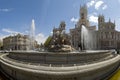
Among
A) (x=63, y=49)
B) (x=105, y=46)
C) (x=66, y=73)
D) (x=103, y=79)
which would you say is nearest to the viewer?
(x=66, y=73)

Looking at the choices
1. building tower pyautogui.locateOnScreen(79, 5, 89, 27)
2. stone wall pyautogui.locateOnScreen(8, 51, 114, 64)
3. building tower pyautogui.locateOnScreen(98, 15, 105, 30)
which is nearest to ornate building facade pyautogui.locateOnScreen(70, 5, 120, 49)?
building tower pyautogui.locateOnScreen(98, 15, 105, 30)

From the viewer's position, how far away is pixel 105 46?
6631 cm

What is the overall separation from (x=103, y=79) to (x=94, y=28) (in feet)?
217

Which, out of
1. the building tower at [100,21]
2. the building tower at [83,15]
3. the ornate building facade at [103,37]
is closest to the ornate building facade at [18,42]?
the ornate building facade at [103,37]

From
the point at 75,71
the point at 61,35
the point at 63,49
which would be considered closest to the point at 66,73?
the point at 75,71

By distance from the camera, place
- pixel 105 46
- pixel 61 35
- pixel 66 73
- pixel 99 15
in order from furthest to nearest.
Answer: pixel 99 15 < pixel 105 46 < pixel 61 35 < pixel 66 73

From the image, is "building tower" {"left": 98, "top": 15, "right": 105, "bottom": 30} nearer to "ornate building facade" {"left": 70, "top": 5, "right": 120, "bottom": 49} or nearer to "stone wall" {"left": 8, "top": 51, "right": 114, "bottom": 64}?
"ornate building facade" {"left": 70, "top": 5, "right": 120, "bottom": 49}

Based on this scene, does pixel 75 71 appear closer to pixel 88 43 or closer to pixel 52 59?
pixel 52 59

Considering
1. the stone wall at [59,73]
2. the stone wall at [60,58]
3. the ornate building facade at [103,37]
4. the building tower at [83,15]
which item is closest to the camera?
the stone wall at [59,73]

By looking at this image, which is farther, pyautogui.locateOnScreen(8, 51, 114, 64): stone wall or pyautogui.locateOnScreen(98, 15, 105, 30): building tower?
pyautogui.locateOnScreen(98, 15, 105, 30): building tower

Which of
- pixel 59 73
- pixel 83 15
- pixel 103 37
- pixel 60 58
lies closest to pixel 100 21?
pixel 83 15

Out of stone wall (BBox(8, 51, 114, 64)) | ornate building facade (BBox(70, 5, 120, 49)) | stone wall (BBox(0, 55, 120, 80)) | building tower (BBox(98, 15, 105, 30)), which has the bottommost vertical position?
stone wall (BBox(0, 55, 120, 80))

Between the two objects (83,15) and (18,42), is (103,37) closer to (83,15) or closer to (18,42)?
(83,15)

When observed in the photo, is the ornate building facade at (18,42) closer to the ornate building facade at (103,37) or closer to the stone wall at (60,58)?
the ornate building facade at (103,37)
